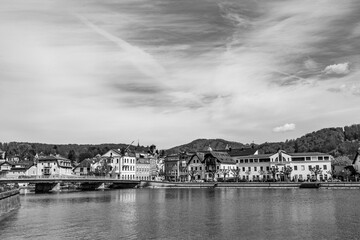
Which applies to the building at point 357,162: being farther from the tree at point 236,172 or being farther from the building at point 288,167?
the tree at point 236,172

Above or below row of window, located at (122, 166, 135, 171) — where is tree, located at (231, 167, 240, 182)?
below

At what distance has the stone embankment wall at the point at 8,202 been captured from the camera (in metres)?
53.9

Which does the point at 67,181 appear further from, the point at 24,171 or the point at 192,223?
the point at 192,223

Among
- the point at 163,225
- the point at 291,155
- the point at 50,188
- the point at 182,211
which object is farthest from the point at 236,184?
the point at 163,225

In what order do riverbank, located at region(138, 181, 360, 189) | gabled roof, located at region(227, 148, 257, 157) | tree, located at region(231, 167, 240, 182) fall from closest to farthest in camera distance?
riverbank, located at region(138, 181, 360, 189) → tree, located at region(231, 167, 240, 182) → gabled roof, located at region(227, 148, 257, 157)

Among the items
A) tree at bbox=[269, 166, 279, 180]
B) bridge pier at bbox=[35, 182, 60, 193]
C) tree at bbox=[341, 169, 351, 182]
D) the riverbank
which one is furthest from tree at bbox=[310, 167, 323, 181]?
bridge pier at bbox=[35, 182, 60, 193]

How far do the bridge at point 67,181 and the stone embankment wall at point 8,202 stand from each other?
36.9 m

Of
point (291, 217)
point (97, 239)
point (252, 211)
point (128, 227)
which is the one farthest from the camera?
point (252, 211)

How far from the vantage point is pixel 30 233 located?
41.2 metres

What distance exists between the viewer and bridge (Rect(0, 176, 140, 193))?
104425 mm

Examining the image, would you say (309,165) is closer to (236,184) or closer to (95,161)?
(236,184)

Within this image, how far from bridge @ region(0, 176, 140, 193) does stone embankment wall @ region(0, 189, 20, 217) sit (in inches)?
1451

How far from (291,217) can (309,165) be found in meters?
89.2

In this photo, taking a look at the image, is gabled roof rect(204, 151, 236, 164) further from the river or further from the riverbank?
the river
